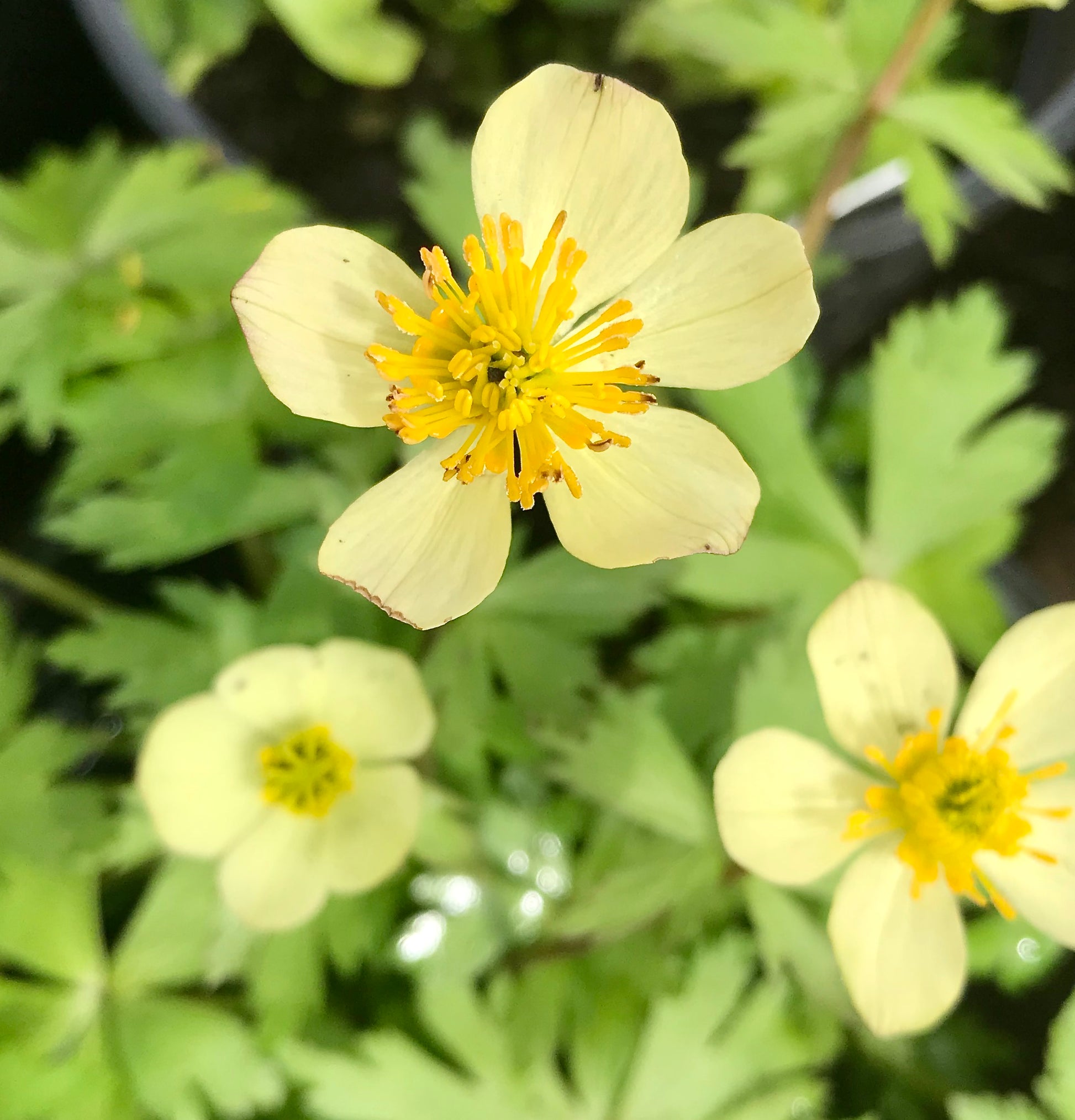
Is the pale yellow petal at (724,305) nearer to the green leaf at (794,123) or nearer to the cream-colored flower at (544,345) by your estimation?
the cream-colored flower at (544,345)

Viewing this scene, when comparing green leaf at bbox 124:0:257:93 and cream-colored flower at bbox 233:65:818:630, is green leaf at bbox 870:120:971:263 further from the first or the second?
green leaf at bbox 124:0:257:93

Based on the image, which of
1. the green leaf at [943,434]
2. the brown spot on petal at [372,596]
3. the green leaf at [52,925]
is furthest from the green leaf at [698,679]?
the green leaf at [52,925]

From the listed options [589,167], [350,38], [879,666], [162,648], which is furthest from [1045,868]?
[350,38]

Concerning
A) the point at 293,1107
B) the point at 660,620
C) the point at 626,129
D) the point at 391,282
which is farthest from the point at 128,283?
the point at 293,1107

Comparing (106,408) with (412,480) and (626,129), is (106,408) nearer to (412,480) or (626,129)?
(412,480)

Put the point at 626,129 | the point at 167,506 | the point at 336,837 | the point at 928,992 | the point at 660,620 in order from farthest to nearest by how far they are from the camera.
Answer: the point at 660,620 → the point at 167,506 → the point at 336,837 → the point at 928,992 → the point at 626,129

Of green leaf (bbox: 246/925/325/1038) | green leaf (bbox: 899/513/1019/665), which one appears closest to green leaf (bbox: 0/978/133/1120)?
green leaf (bbox: 246/925/325/1038)
